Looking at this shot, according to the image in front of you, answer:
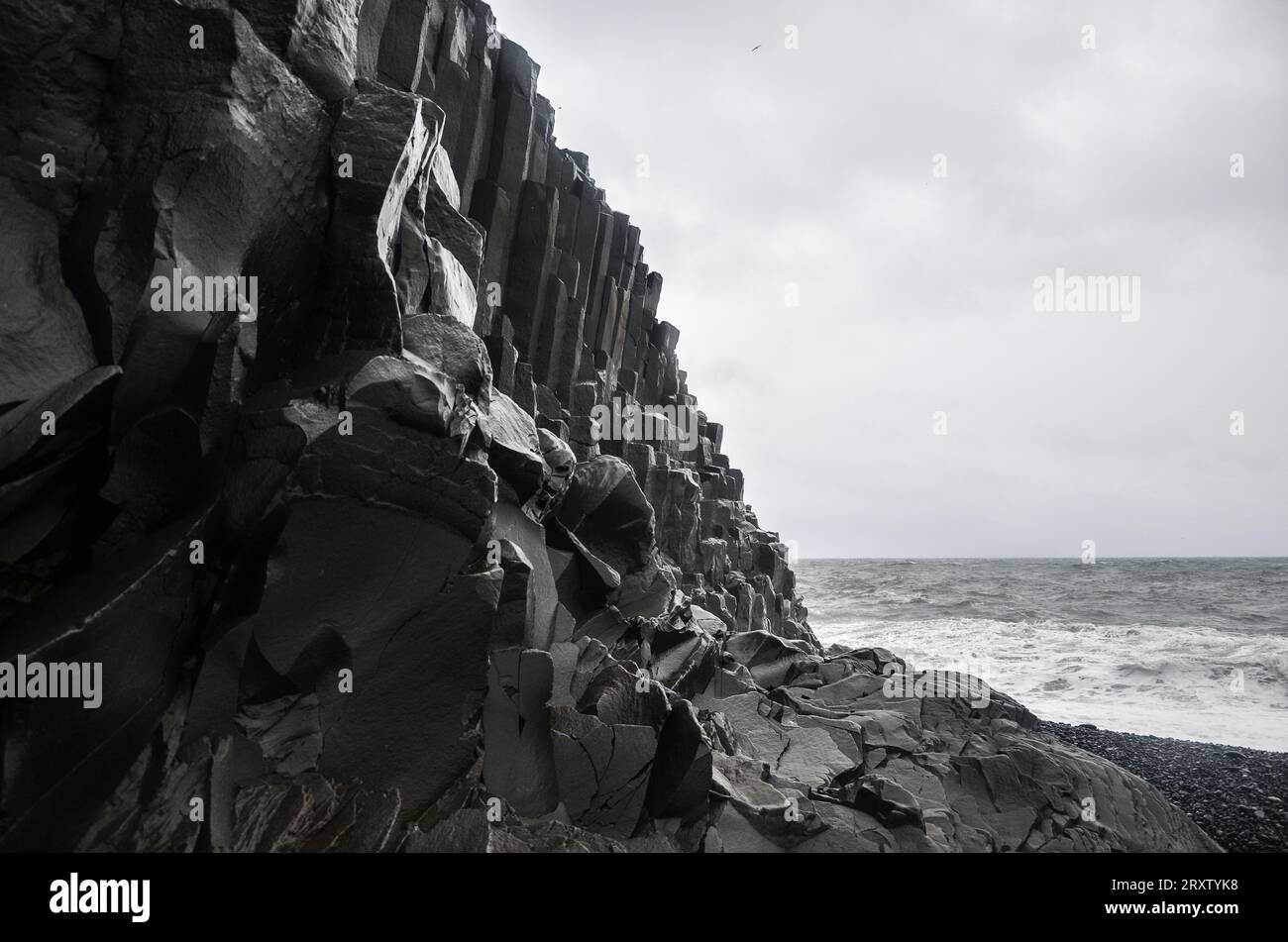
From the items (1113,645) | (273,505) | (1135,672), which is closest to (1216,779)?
(1135,672)

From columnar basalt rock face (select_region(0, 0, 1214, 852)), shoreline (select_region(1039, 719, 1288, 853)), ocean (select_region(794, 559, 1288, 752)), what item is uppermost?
columnar basalt rock face (select_region(0, 0, 1214, 852))

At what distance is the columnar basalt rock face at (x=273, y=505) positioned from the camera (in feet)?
12.1

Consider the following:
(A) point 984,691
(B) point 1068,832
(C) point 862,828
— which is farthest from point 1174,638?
(C) point 862,828

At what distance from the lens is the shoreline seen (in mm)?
8719

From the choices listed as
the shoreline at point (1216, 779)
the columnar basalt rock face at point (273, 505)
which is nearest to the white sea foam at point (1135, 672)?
the shoreline at point (1216, 779)

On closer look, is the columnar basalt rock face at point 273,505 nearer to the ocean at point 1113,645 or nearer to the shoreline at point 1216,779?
the shoreline at point 1216,779

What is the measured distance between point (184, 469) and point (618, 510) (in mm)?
4629

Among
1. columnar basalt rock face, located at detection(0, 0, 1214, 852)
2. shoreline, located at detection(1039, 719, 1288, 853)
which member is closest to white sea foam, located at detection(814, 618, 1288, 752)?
shoreline, located at detection(1039, 719, 1288, 853)

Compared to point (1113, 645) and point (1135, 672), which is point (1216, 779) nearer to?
point (1135, 672)

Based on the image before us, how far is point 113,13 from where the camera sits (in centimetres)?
399

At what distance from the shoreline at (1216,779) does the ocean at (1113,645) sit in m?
2.09

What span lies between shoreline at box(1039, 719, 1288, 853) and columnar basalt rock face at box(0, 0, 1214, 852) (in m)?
5.55

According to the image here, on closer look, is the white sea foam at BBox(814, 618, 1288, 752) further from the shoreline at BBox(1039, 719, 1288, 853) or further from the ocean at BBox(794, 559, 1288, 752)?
the shoreline at BBox(1039, 719, 1288, 853)
